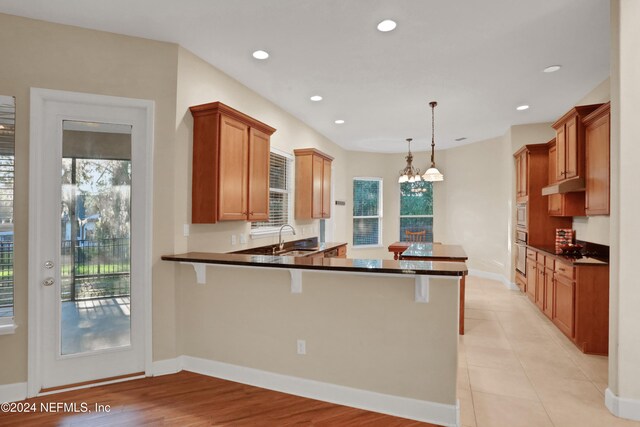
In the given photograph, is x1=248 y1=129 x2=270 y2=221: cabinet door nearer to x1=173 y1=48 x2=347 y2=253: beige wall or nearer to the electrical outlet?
x1=173 y1=48 x2=347 y2=253: beige wall

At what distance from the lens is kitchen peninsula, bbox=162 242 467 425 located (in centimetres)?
229

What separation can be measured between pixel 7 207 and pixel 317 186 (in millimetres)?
3779

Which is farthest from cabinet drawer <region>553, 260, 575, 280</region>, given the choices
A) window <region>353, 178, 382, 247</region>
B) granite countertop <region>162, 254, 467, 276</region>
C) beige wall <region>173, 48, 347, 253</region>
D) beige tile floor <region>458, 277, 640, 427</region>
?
window <region>353, 178, 382, 247</region>

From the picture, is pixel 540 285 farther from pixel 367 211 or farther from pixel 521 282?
pixel 367 211

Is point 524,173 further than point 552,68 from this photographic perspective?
Yes

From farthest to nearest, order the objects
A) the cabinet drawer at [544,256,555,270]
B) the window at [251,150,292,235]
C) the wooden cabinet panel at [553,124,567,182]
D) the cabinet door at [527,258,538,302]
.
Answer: the cabinet door at [527,258,538,302], the window at [251,150,292,235], the wooden cabinet panel at [553,124,567,182], the cabinet drawer at [544,256,555,270]

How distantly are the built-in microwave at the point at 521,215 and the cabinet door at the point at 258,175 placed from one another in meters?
4.36

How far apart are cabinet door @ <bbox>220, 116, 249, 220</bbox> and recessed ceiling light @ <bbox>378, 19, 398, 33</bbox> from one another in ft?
5.13

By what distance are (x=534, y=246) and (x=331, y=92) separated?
152 inches

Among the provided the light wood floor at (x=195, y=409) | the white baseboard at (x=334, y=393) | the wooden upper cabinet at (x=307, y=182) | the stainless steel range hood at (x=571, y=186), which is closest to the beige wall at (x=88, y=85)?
the light wood floor at (x=195, y=409)
